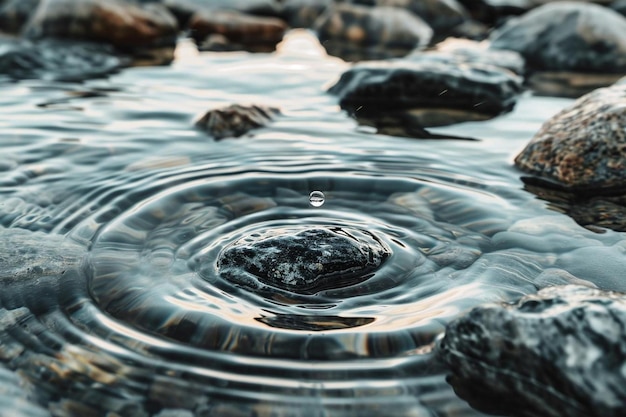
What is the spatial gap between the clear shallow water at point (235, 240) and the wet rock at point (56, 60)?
66.9 inches

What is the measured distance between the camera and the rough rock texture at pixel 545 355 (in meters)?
2.39

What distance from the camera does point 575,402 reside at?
240cm

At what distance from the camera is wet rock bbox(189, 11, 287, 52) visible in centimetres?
1102

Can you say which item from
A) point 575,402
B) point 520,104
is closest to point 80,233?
point 575,402

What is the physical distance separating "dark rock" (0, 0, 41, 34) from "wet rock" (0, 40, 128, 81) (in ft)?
9.84

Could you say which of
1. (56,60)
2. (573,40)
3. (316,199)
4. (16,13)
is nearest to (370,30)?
(573,40)

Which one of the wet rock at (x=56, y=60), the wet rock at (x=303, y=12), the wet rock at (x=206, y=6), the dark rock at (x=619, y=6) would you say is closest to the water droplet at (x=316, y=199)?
the wet rock at (x=56, y=60)

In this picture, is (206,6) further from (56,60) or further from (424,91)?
(424,91)

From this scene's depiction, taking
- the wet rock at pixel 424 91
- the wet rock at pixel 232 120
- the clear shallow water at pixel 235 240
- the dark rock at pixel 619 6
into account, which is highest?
the dark rock at pixel 619 6

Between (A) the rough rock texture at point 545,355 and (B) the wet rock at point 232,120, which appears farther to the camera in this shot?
(B) the wet rock at point 232,120

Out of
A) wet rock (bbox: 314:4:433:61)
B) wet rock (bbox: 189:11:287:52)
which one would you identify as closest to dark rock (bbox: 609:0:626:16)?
wet rock (bbox: 314:4:433:61)

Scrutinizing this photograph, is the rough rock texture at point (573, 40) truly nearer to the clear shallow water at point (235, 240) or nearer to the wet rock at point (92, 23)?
the clear shallow water at point (235, 240)

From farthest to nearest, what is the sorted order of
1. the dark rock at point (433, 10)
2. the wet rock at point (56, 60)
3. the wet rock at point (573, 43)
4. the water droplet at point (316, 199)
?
the dark rock at point (433, 10) < the wet rock at point (573, 43) < the wet rock at point (56, 60) < the water droplet at point (316, 199)

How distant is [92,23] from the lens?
390 inches
